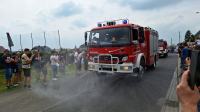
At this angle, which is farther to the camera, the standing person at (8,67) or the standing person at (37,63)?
the standing person at (37,63)

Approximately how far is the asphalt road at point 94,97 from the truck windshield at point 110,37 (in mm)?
1848

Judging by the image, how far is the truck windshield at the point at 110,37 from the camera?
14.1 metres

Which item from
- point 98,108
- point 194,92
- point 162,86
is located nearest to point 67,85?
point 162,86

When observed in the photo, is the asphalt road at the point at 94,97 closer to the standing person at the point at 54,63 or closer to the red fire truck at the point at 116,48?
the red fire truck at the point at 116,48

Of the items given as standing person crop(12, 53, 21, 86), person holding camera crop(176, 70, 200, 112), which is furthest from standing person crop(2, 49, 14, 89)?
person holding camera crop(176, 70, 200, 112)

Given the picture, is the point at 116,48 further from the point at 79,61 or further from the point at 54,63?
the point at 79,61

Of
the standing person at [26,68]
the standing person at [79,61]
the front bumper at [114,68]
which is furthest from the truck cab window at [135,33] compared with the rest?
the standing person at [79,61]

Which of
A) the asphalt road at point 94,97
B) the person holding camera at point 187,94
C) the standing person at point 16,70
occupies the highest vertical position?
the person holding camera at point 187,94

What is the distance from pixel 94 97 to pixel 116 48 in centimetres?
341

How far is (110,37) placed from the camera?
47.1 ft

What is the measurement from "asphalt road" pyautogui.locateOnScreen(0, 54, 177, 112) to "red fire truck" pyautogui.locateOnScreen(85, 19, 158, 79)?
79cm

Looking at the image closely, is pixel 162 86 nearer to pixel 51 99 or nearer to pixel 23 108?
pixel 51 99

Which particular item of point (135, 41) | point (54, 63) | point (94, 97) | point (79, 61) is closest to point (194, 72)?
point (94, 97)

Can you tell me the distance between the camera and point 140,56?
15.1m
